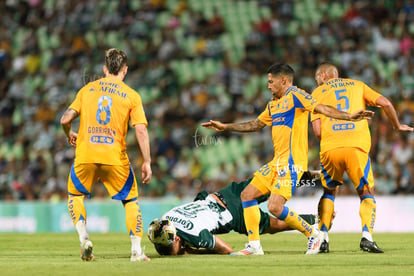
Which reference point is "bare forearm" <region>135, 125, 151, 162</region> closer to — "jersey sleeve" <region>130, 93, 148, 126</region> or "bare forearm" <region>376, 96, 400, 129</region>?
"jersey sleeve" <region>130, 93, 148, 126</region>

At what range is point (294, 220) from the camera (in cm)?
871

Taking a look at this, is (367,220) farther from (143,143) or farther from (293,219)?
(143,143)

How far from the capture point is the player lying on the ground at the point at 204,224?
8.72 metres

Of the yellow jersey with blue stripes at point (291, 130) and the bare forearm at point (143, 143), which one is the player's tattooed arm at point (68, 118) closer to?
the bare forearm at point (143, 143)

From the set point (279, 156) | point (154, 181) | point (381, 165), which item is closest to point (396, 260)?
point (279, 156)

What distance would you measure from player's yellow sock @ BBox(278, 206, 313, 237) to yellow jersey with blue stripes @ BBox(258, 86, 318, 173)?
0.50 meters

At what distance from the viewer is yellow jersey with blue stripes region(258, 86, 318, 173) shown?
8.59 metres

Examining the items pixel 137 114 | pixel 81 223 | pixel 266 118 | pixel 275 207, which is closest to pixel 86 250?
pixel 81 223

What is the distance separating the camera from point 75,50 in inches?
894

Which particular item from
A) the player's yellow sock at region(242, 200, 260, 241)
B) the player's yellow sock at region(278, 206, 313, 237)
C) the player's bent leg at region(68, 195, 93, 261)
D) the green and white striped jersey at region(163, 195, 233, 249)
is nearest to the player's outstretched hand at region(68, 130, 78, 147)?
the player's bent leg at region(68, 195, 93, 261)

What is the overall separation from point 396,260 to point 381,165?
28.6 feet

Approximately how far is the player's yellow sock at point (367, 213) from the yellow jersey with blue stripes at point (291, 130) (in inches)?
37.2

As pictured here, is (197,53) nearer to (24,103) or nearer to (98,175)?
(24,103)

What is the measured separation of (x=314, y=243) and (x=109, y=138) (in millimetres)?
2713
